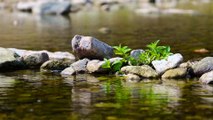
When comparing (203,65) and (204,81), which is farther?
(203,65)

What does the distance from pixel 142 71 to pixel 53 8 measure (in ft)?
147

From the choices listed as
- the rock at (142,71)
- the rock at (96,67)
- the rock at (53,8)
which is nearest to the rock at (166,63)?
the rock at (142,71)

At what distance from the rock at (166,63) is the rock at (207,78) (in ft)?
4.24

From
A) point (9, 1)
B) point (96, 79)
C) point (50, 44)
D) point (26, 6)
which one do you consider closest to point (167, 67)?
point (96, 79)

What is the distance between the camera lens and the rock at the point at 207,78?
14797 mm

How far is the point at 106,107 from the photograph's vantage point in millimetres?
11977

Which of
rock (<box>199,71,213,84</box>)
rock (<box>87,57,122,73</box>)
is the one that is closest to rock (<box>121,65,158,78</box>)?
rock (<box>87,57,122,73</box>)

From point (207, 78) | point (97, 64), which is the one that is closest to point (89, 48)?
point (97, 64)

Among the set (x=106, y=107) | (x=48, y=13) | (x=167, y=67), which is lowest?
(x=106, y=107)

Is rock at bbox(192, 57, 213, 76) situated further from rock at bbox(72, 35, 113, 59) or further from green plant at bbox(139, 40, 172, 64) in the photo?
rock at bbox(72, 35, 113, 59)

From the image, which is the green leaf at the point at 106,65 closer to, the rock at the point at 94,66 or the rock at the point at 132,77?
the rock at the point at 94,66

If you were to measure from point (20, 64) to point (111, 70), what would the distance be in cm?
329

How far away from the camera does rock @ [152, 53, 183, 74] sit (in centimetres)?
1628

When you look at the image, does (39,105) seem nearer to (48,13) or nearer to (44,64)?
(44,64)
